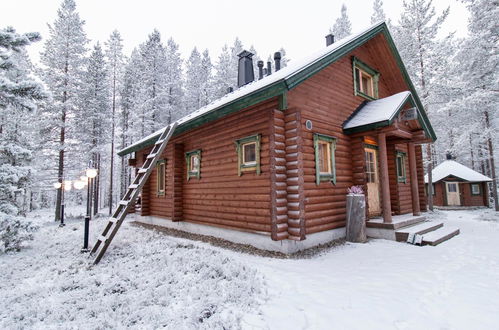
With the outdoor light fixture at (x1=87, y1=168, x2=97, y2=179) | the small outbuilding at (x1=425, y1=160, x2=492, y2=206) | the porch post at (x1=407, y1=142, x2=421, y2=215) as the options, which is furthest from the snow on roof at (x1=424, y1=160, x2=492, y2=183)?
the outdoor light fixture at (x1=87, y1=168, x2=97, y2=179)

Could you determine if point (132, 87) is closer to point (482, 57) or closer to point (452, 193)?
point (482, 57)

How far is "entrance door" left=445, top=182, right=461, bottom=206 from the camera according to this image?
66.9 feet

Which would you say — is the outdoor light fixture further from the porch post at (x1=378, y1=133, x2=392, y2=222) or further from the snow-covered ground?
the porch post at (x1=378, y1=133, x2=392, y2=222)

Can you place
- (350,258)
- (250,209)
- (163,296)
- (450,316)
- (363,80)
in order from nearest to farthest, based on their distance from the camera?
(450,316) → (163,296) → (350,258) → (250,209) → (363,80)

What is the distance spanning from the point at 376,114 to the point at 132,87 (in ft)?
85.4

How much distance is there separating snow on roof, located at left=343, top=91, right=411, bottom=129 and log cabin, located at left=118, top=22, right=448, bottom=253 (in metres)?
0.06

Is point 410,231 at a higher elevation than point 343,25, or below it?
Result: below

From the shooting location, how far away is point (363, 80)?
36.0ft

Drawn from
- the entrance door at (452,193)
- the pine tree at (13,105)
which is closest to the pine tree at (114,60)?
the pine tree at (13,105)

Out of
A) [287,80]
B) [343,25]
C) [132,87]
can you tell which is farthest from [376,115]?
[132,87]

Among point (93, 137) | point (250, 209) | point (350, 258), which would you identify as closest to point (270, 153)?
point (250, 209)

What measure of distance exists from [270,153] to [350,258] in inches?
129

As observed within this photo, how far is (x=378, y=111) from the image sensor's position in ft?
28.1

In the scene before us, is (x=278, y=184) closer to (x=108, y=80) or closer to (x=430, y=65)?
(x=430, y=65)
